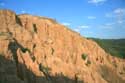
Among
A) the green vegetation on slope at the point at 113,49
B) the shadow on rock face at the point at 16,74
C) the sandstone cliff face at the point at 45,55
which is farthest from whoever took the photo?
the green vegetation on slope at the point at 113,49

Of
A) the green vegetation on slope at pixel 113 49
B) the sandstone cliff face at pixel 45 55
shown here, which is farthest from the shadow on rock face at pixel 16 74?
the green vegetation on slope at pixel 113 49

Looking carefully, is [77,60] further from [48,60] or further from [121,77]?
[121,77]

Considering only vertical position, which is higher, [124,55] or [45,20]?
[45,20]

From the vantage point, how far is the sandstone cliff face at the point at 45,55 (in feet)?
112

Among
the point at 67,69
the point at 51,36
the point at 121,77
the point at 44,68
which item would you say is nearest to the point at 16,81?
the point at 44,68

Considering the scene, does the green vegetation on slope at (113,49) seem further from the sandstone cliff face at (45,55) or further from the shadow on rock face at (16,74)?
the shadow on rock face at (16,74)

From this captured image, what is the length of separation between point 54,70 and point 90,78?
27.9ft

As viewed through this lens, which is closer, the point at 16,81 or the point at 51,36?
the point at 16,81

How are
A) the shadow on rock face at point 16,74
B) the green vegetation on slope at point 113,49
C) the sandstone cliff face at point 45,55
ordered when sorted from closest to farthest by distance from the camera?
the shadow on rock face at point 16,74, the sandstone cliff face at point 45,55, the green vegetation on slope at point 113,49

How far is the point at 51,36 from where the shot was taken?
48938 mm

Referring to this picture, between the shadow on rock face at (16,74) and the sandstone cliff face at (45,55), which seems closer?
the shadow on rock face at (16,74)

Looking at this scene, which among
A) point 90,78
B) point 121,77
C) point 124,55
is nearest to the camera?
point 90,78

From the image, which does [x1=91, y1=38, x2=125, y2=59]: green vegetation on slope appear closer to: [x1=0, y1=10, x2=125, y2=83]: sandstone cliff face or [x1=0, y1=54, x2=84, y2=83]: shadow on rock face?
[x1=0, y1=10, x2=125, y2=83]: sandstone cliff face

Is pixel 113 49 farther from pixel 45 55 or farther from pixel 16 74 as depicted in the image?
pixel 16 74
